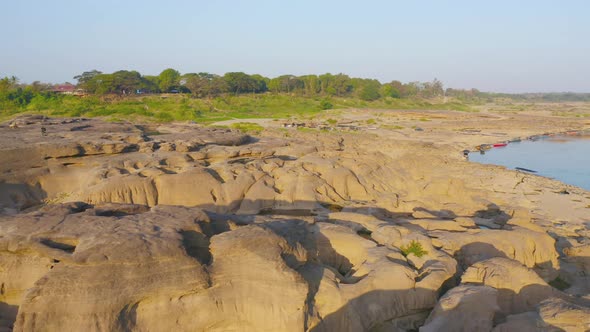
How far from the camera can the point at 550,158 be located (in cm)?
4131

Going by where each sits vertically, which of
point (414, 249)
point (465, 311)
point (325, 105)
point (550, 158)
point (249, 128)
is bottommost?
point (550, 158)

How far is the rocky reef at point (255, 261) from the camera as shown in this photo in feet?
27.1

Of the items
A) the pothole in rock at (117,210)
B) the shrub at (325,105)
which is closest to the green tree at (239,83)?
the shrub at (325,105)

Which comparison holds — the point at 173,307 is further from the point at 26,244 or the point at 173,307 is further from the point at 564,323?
the point at 564,323

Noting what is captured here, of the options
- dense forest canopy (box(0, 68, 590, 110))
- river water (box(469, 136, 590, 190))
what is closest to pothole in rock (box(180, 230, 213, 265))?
river water (box(469, 136, 590, 190))

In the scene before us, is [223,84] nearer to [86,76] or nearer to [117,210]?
[86,76]

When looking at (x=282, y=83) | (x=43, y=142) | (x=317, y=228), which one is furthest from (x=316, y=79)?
(x=317, y=228)

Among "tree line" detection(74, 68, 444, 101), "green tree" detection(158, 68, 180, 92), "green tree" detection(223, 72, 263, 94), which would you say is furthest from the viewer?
"green tree" detection(223, 72, 263, 94)

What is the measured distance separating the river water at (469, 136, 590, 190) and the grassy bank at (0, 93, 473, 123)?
1251 inches

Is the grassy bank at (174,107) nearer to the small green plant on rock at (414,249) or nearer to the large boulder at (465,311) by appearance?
the small green plant on rock at (414,249)

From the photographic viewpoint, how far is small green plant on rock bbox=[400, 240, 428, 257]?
12055 mm

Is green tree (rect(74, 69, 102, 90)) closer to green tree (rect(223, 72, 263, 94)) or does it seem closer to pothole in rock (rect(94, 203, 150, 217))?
green tree (rect(223, 72, 263, 94))

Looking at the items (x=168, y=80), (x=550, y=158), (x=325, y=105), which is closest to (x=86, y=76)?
(x=168, y=80)

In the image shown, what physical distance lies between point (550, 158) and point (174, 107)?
4538cm
